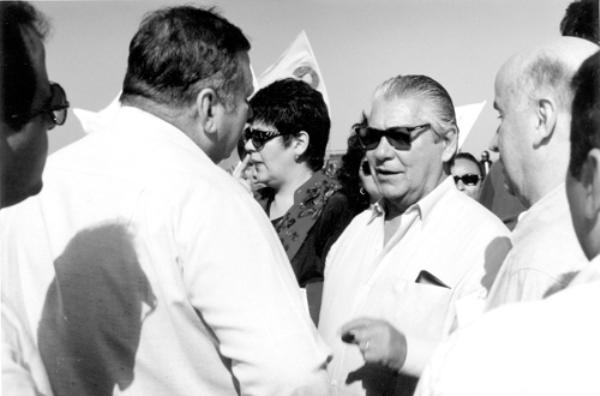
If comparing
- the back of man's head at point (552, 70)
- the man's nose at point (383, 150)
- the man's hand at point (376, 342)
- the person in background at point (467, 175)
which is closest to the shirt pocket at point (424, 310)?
the man's hand at point (376, 342)

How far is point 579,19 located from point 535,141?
136 cm

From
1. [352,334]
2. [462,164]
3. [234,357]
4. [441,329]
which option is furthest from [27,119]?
[462,164]

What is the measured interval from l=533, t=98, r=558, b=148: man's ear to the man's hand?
0.68 meters

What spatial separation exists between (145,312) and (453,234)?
1.28 metres

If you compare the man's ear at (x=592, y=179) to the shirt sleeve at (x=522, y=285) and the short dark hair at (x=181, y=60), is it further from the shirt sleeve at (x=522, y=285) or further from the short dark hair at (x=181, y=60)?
the short dark hair at (x=181, y=60)

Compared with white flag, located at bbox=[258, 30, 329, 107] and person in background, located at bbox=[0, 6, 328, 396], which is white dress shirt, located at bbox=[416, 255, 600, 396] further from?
white flag, located at bbox=[258, 30, 329, 107]

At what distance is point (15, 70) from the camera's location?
163cm

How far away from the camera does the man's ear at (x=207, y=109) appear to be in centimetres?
251

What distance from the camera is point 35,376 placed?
1623 mm

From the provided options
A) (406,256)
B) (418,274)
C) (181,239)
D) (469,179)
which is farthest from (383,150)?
(469,179)

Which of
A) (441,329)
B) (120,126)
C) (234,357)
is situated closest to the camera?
(234,357)

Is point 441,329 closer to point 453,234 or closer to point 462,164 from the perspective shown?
point 453,234

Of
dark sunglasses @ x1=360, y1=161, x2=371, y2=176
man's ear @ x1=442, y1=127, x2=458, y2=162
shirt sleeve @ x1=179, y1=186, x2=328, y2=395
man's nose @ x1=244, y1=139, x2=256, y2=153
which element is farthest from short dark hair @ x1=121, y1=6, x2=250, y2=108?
dark sunglasses @ x1=360, y1=161, x2=371, y2=176

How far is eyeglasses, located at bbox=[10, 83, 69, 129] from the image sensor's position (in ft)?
5.34
